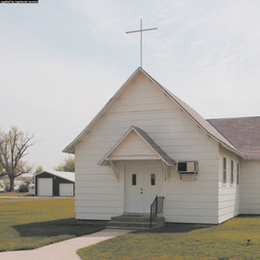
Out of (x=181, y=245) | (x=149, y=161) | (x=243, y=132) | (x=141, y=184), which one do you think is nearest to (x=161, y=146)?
(x=149, y=161)

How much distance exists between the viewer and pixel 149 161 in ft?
57.2

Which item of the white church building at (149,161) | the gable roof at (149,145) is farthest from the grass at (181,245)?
the gable roof at (149,145)

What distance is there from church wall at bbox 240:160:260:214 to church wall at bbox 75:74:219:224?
6629 millimetres

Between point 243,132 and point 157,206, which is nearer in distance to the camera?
point 157,206

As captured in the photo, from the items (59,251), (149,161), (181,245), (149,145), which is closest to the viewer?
(59,251)

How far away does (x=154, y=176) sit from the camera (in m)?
17.3

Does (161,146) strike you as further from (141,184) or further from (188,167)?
(141,184)

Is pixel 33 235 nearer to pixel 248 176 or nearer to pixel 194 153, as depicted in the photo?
pixel 194 153

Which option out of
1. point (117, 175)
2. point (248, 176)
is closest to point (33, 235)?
point (117, 175)

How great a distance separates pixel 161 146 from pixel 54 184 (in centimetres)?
4329

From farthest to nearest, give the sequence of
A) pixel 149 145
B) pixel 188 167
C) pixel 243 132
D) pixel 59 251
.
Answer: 1. pixel 243 132
2. pixel 188 167
3. pixel 149 145
4. pixel 59 251

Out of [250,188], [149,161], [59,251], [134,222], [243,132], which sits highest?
[243,132]

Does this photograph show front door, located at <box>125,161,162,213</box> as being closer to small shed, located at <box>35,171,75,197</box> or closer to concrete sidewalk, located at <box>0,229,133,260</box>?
concrete sidewalk, located at <box>0,229,133,260</box>

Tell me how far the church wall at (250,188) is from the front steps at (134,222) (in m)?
7.27
